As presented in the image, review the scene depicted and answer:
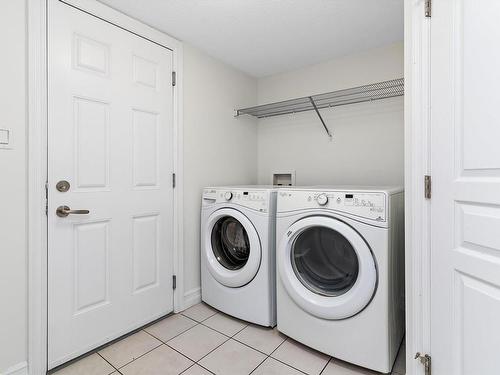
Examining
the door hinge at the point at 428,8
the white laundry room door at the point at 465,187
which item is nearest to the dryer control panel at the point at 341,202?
the white laundry room door at the point at 465,187

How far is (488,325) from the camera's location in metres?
0.89

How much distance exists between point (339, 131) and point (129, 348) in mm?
2243

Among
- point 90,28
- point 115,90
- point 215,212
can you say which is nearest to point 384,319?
point 215,212

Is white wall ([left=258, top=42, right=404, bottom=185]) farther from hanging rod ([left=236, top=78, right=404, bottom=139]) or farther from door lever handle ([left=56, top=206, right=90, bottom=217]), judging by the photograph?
door lever handle ([left=56, top=206, right=90, bottom=217])

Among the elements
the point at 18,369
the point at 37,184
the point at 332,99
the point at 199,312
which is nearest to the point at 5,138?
the point at 37,184

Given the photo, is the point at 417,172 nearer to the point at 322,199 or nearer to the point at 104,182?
the point at 322,199

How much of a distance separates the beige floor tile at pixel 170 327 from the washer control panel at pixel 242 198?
866 mm

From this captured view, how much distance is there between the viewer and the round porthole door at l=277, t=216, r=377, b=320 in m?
1.31

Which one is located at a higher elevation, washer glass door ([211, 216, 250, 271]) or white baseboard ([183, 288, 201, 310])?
washer glass door ([211, 216, 250, 271])

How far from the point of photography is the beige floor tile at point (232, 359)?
139 centimetres

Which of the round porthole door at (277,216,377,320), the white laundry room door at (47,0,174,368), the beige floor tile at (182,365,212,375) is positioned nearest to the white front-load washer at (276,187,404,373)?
the round porthole door at (277,216,377,320)

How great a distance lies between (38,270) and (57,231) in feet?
0.67

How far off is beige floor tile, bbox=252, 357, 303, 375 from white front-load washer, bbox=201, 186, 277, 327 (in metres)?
0.30

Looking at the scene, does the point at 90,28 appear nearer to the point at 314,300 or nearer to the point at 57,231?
the point at 57,231
